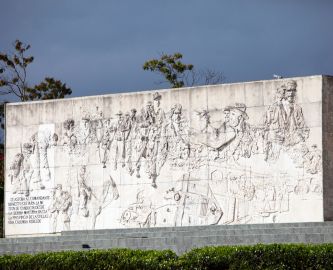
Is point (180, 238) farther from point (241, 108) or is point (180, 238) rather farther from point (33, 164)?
point (33, 164)

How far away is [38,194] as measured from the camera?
2480cm

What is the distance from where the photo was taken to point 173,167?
76.9 ft

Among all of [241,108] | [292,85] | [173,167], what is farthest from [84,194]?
[292,85]

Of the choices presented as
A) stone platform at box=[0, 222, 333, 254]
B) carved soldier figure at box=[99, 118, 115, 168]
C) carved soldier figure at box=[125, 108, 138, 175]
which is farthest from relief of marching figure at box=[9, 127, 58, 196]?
stone platform at box=[0, 222, 333, 254]

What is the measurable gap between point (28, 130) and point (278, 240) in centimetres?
889

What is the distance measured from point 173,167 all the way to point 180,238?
4.55 m

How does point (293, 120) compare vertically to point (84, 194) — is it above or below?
above

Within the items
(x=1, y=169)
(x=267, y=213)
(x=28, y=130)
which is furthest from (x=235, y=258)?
(x=1, y=169)

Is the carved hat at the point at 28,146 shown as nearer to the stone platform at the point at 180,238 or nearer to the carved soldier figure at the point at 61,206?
the carved soldier figure at the point at 61,206

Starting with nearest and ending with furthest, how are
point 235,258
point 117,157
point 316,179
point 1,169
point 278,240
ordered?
point 235,258 → point 278,240 → point 316,179 → point 117,157 → point 1,169

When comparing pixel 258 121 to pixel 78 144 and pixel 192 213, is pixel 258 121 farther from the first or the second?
pixel 78 144

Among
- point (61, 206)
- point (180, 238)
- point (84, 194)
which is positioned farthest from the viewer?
point (61, 206)

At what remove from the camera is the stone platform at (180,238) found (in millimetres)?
18703

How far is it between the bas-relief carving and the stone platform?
3.20 feet
